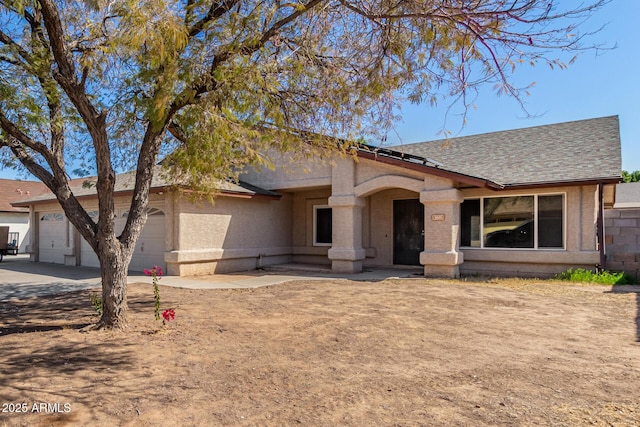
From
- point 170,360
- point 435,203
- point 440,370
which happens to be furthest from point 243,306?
point 435,203

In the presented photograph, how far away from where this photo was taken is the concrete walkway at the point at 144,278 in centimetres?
1127

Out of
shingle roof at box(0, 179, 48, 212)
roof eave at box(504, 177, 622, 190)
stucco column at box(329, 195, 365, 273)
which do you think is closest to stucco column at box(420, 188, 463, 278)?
roof eave at box(504, 177, 622, 190)

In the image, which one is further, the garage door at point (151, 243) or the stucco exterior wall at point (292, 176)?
the stucco exterior wall at point (292, 176)

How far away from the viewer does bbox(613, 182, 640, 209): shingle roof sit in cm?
2133

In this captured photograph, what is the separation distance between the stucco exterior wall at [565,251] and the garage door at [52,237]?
16.2m

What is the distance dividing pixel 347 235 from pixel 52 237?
1324cm

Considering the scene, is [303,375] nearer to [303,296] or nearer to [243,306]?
[243,306]

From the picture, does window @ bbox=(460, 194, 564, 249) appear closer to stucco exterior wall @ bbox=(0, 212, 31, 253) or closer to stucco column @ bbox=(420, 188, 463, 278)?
stucco column @ bbox=(420, 188, 463, 278)

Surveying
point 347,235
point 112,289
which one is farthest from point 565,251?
point 112,289

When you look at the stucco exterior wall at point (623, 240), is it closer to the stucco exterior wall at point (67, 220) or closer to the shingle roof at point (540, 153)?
the shingle roof at point (540, 153)

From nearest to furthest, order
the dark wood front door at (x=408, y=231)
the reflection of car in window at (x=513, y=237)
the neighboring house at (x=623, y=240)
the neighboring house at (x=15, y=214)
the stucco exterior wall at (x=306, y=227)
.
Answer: the neighboring house at (x=623, y=240)
the reflection of car in window at (x=513, y=237)
the dark wood front door at (x=408, y=231)
the stucco exterior wall at (x=306, y=227)
the neighboring house at (x=15, y=214)

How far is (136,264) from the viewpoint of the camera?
15.2m

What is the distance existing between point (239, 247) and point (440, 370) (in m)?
11.9

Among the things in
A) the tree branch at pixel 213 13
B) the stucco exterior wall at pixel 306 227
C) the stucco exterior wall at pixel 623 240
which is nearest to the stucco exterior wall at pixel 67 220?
the stucco exterior wall at pixel 306 227
